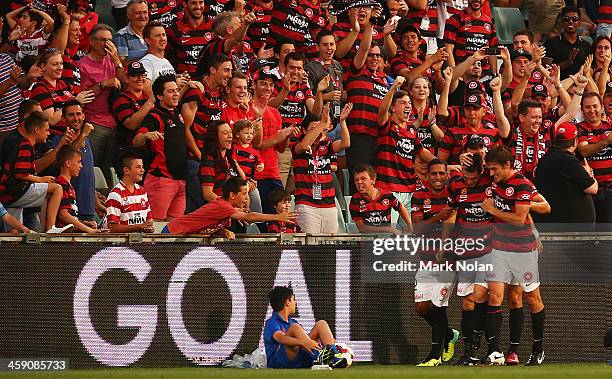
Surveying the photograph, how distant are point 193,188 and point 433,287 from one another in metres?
2.98

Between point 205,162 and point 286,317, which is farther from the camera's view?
point 205,162

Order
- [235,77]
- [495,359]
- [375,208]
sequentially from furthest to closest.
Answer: [235,77]
[375,208]
[495,359]

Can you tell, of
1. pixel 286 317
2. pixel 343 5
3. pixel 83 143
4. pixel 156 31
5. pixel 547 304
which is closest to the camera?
pixel 286 317

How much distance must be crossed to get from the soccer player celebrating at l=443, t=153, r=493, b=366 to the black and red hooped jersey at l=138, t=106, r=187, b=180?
10.0ft

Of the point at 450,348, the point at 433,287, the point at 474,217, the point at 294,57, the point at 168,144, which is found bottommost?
the point at 450,348

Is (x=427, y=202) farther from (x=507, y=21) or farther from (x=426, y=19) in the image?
(x=507, y=21)

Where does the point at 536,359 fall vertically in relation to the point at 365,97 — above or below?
below

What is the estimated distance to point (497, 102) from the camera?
15.4m

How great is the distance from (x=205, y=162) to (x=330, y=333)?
8.09 feet

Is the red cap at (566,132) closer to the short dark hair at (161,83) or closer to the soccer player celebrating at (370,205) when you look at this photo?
the soccer player celebrating at (370,205)

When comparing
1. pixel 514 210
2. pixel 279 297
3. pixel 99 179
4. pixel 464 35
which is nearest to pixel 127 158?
pixel 99 179

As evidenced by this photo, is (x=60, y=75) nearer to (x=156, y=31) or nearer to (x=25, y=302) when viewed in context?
(x=156, y=31)

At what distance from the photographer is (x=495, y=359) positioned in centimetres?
1198

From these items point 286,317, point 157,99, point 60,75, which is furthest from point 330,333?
point 60,75
